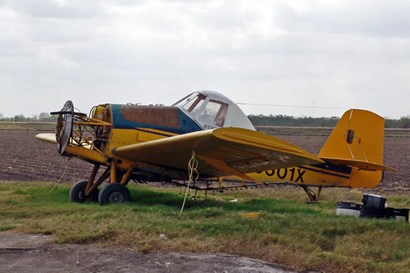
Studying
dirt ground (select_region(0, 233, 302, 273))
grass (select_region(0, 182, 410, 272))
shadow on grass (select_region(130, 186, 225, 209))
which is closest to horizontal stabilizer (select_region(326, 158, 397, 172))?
shadow on grass (select_region(130, 186, 225, 209))

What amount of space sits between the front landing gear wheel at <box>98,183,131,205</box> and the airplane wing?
598mm

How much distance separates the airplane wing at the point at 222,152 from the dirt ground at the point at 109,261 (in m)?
2.73

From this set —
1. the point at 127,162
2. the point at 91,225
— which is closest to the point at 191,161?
the point at 127,162

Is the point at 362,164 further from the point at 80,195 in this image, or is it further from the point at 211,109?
the point at 80,195

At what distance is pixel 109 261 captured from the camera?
6.45m

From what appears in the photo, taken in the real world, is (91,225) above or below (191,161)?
below

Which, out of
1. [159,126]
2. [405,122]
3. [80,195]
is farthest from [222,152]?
[405,122]

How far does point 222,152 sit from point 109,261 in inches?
156

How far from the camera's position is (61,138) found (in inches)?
456

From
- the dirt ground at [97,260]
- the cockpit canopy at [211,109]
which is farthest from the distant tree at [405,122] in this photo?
the dirt ground at [97,260]

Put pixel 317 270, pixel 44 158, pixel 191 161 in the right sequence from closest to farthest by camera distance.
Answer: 1. pixel 317 270
2. pixel 191 161
3. pixel 44 158

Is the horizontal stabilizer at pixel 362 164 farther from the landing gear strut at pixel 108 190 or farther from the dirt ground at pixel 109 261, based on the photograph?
the dirt ground at pixel 109 261

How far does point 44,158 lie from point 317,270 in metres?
22.0

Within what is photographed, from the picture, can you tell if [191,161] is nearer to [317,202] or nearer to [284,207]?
[284,207]
